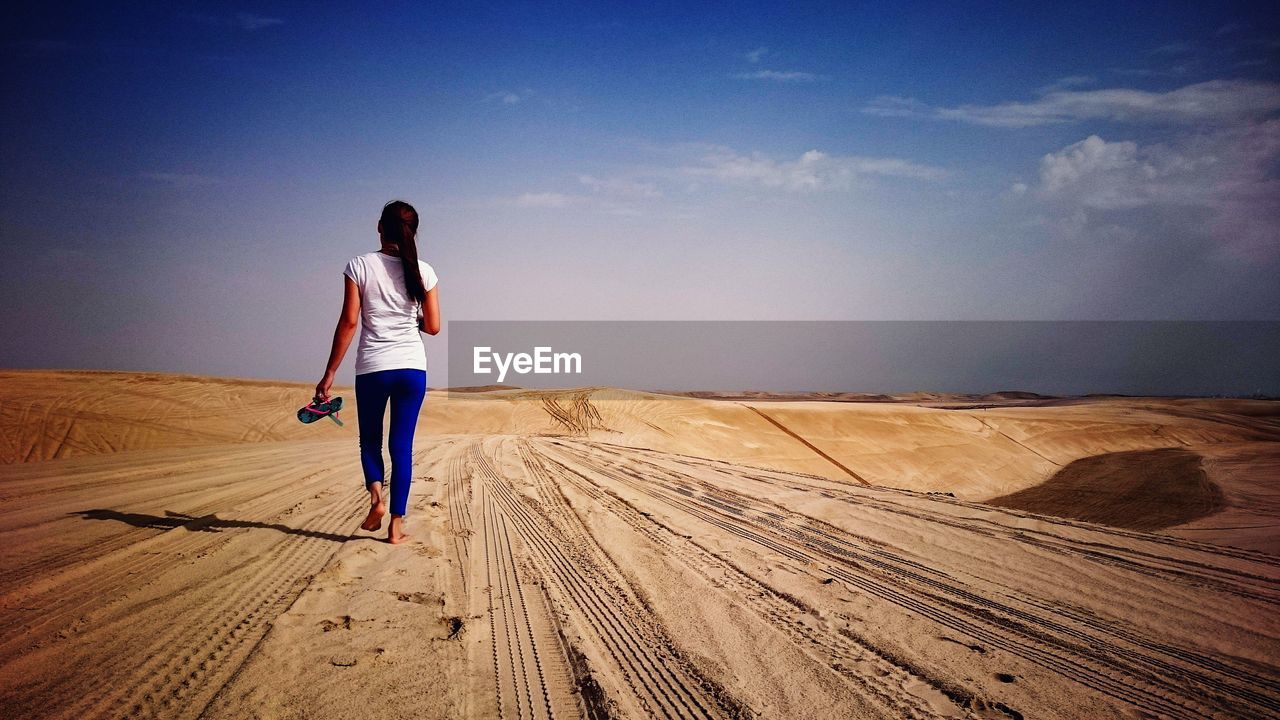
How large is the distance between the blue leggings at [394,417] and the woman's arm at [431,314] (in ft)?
1.02

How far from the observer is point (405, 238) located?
11.0 ft

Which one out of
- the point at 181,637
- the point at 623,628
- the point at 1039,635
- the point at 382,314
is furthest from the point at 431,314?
the point at 1039,635

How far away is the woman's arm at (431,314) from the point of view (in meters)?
3.52

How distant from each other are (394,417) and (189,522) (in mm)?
1919

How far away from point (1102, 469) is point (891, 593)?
53.4 feet

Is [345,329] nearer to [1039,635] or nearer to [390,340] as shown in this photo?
[390,340]

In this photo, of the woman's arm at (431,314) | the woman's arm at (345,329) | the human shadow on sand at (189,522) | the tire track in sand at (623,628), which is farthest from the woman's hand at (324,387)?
the tire track in sand at (623,628)

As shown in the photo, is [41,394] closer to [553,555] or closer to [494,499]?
[494,499]

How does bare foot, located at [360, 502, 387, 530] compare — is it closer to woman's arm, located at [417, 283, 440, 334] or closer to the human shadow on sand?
the human shadow on sand

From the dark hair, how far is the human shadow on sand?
1754 millimetres

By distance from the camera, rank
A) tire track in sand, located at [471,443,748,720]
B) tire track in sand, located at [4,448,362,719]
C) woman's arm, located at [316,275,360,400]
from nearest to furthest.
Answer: tire track in sand, located at [4,448,362,719] < tire track in sand, located at [471,443,748,720] < woman's arm, located at [316,275,360,400]

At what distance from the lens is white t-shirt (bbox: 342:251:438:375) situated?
330 centimetres

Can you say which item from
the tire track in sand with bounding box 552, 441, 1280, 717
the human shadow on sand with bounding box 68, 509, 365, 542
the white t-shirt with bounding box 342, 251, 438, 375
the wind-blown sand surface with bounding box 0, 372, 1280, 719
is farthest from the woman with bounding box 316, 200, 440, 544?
the tire track in sand with bounding box 552, 441, 1280, 717

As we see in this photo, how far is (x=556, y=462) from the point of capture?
731 centimetres
